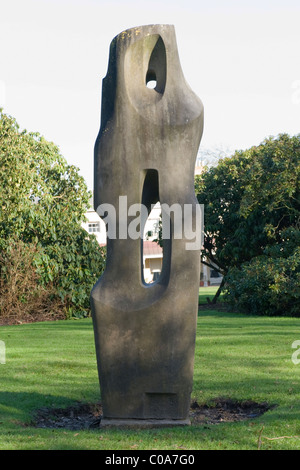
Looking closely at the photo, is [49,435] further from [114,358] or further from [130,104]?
[130,104]

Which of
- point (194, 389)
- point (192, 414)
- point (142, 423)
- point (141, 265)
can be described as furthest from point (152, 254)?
point (142, 423)

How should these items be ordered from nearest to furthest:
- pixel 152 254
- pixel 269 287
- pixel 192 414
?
pixel 192 414 → pixel 269 287 → pixel 152 254

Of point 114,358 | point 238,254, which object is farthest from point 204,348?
point 238,254

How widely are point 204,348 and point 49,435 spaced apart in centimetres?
531

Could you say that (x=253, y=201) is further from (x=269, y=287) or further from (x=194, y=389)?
(x=194, y=389)

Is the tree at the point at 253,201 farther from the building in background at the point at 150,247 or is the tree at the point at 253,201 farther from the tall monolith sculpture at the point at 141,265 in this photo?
the building in background at the point at 150,247

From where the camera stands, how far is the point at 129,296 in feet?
20.5

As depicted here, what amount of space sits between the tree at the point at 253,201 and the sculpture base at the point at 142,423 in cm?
1134

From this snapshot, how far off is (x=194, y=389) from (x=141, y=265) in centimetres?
208

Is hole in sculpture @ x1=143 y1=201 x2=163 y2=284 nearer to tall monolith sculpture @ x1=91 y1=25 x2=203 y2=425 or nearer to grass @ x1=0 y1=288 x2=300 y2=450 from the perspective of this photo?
grass @ x1=0 y1=288 x2=300 y2=450

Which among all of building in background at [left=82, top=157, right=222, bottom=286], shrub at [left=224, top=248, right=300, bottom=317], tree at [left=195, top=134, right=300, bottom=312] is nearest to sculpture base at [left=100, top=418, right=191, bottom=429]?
shrub at [left=224, top=248, right=300, bottom=317]

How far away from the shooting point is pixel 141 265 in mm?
6316

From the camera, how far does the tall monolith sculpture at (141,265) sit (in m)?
6.21

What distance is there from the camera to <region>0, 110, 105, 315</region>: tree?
1598cm
